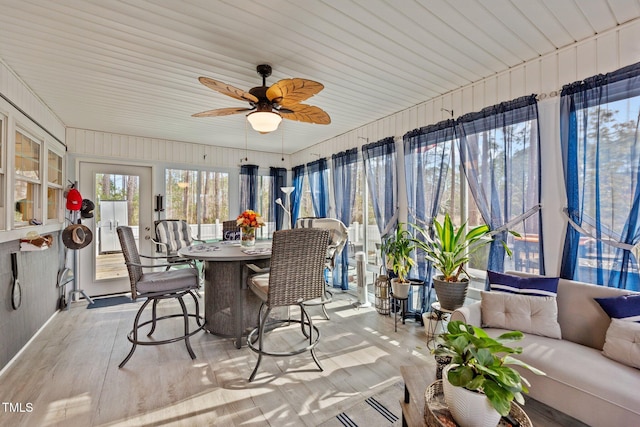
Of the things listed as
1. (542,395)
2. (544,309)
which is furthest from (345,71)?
(542,395)

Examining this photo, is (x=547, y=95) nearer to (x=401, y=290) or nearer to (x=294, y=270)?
(x=401, y=290)

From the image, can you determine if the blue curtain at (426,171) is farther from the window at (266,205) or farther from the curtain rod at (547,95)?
the window at (266,205)

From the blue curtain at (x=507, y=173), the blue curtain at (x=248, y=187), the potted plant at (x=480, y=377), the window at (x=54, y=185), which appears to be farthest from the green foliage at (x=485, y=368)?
the blue curtain at (x=248, y=187)

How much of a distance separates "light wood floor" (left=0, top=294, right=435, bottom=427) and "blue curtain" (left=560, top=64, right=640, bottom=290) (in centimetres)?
158

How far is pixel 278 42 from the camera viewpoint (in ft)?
7.31

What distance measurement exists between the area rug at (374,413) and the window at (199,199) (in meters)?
4.41

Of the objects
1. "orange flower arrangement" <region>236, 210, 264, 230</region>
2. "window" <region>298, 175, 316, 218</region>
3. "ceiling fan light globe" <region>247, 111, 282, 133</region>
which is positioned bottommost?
"orange flower arrangement" <region>236, 210, 264, 230</region>

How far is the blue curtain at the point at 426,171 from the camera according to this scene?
3242 mm

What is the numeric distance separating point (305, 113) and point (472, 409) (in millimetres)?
2515

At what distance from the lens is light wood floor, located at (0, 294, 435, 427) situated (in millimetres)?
1872

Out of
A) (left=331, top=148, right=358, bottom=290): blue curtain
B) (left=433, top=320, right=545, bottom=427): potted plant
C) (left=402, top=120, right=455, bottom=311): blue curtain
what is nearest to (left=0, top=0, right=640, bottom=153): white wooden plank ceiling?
(left=402, top=120, right=455, bottom=311): blue curtain

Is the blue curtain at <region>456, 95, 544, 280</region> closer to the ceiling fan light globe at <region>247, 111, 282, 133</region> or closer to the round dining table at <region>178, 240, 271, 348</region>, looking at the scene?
the ceiling fan light globe at <region>247, 111, 282, 133</region>

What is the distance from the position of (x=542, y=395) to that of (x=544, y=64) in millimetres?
2624

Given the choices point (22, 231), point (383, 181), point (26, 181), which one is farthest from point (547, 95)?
point (26, 181)
